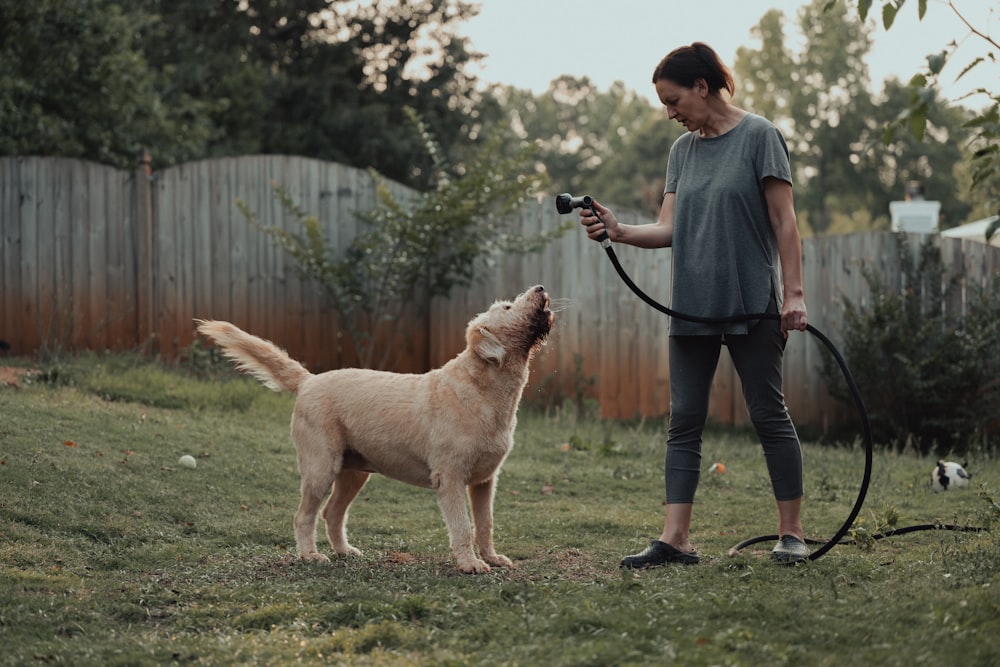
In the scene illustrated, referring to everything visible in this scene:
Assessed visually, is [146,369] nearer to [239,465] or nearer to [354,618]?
[239,465]

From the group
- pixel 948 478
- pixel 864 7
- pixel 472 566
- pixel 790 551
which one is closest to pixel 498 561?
pixel 472 566

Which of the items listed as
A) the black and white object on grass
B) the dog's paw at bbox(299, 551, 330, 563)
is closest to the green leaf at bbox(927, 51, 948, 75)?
the dog's paw at bbox(299, 551, 330, 563)

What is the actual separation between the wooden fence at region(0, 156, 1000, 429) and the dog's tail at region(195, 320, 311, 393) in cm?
487

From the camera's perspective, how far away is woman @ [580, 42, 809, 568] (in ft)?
15.3

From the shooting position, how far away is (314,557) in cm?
521

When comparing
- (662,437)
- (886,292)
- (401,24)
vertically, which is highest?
(401,24)

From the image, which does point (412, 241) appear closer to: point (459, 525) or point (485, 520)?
point (485, 520)

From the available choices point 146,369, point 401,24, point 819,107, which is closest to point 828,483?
A: point 146,369

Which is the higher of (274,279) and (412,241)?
(412,241)

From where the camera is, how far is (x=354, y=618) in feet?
12.9

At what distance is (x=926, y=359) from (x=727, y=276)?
19.5 feet

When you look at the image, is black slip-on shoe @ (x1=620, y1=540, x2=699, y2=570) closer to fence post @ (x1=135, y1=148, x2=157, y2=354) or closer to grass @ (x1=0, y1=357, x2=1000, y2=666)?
grass @ (x1=0, y1=357, x2=1000, y2=666)

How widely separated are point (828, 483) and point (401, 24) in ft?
51.0

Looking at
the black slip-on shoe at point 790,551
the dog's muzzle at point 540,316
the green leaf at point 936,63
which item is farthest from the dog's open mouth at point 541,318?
the green leaf at point 936,63
